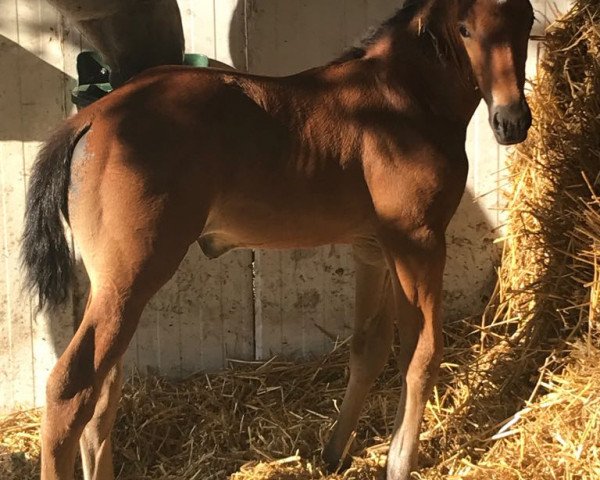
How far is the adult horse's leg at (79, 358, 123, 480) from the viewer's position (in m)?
2.79

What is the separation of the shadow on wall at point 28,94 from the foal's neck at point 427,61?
152 centimetres

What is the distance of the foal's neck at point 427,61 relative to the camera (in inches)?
113

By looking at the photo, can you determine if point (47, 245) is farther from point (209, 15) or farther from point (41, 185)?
point (209, 15)

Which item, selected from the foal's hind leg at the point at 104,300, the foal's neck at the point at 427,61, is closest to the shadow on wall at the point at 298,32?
the foal's neck at the point at 427,61

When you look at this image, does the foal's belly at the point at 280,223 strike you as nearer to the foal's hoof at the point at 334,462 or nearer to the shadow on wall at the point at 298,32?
the foal's hoof at the point at 334,462

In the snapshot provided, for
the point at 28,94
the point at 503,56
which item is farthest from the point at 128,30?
the point at 503,56

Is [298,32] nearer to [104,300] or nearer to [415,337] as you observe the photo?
[415,337]

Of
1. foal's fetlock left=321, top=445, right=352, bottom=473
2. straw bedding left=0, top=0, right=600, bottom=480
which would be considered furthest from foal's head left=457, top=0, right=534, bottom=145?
foal's fetlock left=321, top=445, right=352, bottom=473

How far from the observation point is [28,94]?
3.59 meters

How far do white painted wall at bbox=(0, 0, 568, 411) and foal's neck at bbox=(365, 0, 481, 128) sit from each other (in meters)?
0.91

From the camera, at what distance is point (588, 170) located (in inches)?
141

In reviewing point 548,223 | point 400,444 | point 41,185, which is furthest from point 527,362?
point 41,185

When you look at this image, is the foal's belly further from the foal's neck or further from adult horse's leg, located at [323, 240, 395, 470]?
the foal's neck

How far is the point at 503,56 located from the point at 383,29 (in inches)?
20.8
